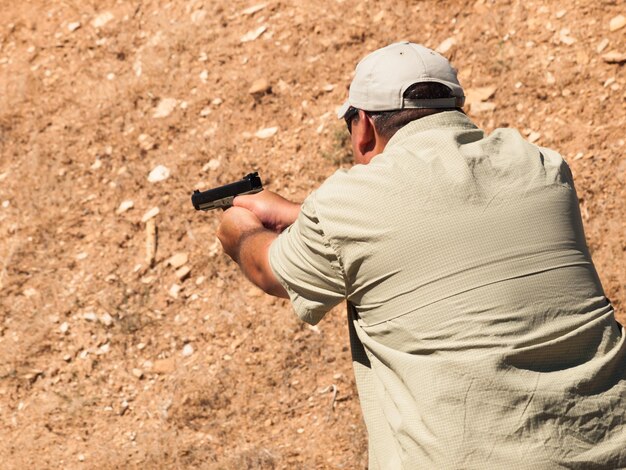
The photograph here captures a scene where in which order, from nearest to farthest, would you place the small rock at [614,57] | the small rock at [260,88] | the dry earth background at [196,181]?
the dry earth background at [196,181] < the small rock at [614,57] < the small rock at [260,88]

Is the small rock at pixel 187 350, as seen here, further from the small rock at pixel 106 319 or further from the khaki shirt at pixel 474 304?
the khaki shirt at pixel 474 304

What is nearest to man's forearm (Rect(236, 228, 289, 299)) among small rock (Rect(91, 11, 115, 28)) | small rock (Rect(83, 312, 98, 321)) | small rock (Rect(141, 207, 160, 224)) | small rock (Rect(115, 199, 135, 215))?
small rock (Rect(83, 312, 98, 321))

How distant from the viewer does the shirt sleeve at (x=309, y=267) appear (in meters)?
2.20

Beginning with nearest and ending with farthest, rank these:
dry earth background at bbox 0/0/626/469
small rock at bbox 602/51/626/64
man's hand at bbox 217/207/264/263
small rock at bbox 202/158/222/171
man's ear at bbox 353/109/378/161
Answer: man's ear at bbox 353/109/378/161, man's hand at bbox 217/207/264/263, dry earth background at bbox 0/0/626/469, small rock at bbox 602/51/626/64, small rock at bbox 202/158/222/171

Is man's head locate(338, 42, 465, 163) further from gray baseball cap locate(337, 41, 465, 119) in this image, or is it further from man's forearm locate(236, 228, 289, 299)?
man's forearm locate(236, 228, 289, 299)

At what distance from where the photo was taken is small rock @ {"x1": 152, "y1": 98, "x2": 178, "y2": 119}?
534cm

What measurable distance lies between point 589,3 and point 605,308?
3171 mm

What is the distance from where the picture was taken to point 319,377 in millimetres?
4184

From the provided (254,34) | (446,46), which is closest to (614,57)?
(446,46)

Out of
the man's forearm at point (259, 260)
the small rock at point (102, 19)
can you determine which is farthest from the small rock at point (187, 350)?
the small rock at point (102, 19)

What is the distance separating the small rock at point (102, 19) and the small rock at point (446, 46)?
219 centimetres

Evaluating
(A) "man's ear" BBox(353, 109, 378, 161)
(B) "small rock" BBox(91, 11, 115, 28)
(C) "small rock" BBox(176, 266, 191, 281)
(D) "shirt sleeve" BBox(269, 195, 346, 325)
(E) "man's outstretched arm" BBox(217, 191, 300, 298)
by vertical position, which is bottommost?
(C) "small rock" BBox(176, 266, 191, 281)

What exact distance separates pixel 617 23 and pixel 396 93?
9.61 feet

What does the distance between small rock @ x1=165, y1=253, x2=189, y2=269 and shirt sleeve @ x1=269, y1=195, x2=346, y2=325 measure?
239 centimetres
